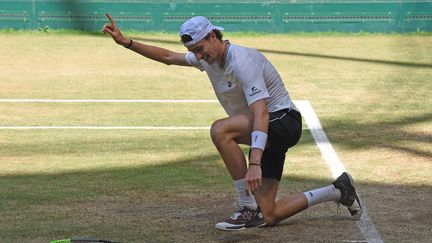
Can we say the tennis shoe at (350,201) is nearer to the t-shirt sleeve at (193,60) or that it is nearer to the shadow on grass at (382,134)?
the t-shirt sleeve at (193,60)

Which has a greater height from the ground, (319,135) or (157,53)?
(157,53)

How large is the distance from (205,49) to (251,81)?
39cm

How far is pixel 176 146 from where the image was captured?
35.4 feet

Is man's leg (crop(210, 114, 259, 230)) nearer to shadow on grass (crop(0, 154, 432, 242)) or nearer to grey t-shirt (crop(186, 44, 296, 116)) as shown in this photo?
grey t-shirt (crop(186, 44, 296, 116))

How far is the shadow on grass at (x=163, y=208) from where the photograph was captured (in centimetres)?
715

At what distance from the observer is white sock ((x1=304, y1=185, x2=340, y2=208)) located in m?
7.52

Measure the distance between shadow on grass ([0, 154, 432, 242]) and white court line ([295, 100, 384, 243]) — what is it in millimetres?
79

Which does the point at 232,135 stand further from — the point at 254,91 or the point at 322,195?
the point at 322,195

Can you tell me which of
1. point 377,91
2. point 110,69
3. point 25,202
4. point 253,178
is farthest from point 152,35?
point 253,178

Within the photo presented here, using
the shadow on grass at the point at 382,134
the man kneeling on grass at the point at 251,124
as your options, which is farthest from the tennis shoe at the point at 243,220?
the shadow on grass at the point at 382,134

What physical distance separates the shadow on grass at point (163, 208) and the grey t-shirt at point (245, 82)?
92cm

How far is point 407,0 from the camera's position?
2027 cm

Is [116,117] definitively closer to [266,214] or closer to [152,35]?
[266,214]

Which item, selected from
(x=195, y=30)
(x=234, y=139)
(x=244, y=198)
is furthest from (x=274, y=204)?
(x=195, y=30)
